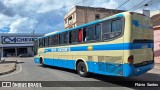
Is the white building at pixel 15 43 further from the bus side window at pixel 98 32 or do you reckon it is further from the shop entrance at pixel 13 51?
the bus side window at pixel 98 32

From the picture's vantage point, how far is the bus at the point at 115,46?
992 centimetres

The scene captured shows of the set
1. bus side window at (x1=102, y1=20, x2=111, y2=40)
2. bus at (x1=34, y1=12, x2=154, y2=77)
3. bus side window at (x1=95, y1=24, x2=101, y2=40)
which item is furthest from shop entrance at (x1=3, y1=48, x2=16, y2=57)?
bus side window at (x1=102, y1=20, x2=111, y2=40)

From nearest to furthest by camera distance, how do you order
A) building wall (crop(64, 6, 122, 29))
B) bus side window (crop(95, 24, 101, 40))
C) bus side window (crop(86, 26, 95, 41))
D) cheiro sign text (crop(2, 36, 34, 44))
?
bus side window (crop(95, 24, 101, 40)) < bus side window (crop(86, 26, 95, 41)) < building wall (crop(64, 6, 122, 29)) < cheiro sign text (crop(2, 36, 34, 44))

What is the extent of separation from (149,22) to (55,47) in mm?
8561

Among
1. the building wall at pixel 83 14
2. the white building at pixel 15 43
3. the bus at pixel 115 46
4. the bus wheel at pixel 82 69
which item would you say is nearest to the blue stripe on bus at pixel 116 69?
Result: the bus at pixel 115 46

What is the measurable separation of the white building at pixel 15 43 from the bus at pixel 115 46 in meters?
55.5

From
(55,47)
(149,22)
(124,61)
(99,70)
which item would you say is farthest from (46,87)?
(55,47)

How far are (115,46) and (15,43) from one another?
6192 centimetres

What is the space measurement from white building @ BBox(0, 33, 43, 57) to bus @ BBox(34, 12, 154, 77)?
55474 mm

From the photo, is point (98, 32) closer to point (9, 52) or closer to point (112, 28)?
point (112, 28)

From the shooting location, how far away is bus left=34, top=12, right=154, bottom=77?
9.92 metres

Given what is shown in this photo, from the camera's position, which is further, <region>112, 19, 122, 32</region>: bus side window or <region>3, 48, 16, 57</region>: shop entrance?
<region>3, 48, 16, 57</region>: shop entrance

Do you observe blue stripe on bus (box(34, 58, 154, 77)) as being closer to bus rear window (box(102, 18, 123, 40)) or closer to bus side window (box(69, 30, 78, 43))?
bus rear window (box(102, 18, 123, 40))

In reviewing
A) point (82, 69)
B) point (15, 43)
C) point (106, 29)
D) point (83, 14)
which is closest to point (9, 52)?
point (15, 43)
